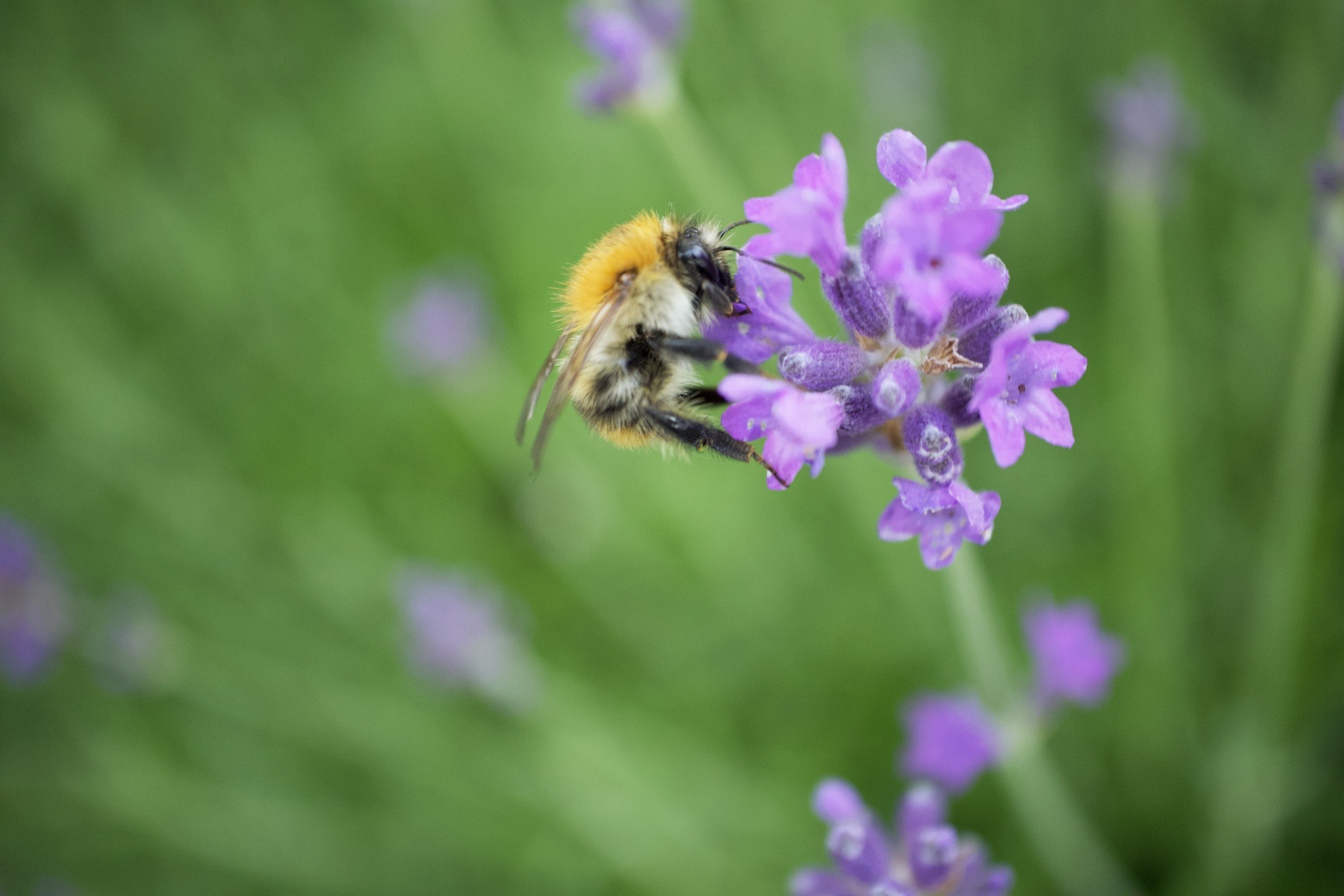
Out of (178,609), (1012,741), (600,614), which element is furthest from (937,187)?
(178,609)

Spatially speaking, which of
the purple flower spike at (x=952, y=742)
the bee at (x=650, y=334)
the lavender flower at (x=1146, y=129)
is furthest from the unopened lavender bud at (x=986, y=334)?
the lavender flower at (x=1146, y=129)

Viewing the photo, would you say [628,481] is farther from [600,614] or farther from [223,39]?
[223,39]

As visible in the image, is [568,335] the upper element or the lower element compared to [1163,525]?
lower

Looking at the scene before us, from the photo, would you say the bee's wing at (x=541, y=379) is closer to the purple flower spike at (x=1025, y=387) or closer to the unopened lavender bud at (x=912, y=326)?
the unopened lavender bud at (x=912, y=326)

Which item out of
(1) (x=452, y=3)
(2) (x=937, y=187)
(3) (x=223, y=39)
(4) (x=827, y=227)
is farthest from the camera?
(3) (x=223, y=39)

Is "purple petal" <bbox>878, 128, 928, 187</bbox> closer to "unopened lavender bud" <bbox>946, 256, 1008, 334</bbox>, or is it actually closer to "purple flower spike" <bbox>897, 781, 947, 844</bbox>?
"unopened lavender bud" <bbox>946, 256, 1008, 334</bbox>

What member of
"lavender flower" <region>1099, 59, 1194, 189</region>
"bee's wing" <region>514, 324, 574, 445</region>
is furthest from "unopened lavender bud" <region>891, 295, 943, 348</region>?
"lavender flower" <region>1099, 59, 1194, 189</region>
